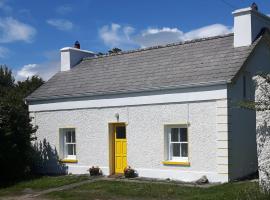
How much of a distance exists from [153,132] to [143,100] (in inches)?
52.5

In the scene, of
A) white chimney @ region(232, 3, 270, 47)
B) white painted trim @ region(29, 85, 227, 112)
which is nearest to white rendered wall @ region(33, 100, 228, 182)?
white painted trim @ region(29, 85, 227, 112)

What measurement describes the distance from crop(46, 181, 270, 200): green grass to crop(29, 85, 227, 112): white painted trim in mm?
3239

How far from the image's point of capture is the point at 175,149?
60.5ft

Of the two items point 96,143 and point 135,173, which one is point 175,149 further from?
point 96,143

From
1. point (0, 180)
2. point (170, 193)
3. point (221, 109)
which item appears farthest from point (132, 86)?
point (0, 180)

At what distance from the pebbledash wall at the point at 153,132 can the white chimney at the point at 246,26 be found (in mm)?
2765

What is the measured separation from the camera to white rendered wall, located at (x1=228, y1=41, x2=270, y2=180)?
16.9 meters

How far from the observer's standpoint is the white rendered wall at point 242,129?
55.6 feet

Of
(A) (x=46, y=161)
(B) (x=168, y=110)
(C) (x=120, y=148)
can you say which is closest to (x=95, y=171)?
(C) (x=120, y=148)

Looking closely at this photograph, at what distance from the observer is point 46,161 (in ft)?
74.7

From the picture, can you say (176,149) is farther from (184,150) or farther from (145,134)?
(145,134)

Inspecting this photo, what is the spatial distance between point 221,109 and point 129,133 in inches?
173

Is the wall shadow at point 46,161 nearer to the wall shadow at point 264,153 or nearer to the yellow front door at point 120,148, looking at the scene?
the yellow front door at point 120,148

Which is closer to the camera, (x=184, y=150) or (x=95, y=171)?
(x=184, y=150)
